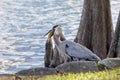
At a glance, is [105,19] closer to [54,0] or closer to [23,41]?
[23,41]

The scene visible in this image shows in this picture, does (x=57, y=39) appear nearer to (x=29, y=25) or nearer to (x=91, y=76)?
(x=91, y=76)

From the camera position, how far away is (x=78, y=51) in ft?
39.1

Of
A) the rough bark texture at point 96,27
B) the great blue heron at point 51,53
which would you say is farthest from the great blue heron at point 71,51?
the rough bark texture at point 96,27

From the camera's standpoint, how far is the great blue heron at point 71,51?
11.7 metres

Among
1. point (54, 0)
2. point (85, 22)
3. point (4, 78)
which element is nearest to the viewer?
point (4, 78)

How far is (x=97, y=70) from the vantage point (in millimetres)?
8734

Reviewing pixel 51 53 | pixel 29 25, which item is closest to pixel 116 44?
pixel 51 53

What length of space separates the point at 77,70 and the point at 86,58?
3.10 meters

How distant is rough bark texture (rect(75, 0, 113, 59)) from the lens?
13.6 m

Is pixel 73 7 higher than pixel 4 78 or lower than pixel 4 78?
lower

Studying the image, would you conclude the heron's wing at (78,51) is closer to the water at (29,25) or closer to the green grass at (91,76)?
the water at (29,25)

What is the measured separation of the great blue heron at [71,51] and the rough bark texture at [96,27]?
3.28 feet

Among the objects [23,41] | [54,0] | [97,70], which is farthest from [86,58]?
[54,0]

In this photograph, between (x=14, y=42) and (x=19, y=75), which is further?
(x=14, y=42)
